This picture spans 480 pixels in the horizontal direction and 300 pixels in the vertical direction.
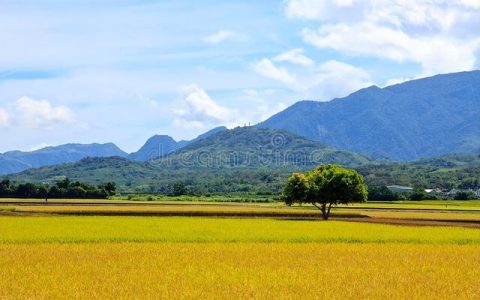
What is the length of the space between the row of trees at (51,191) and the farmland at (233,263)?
10731 cm

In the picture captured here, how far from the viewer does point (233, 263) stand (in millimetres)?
35906

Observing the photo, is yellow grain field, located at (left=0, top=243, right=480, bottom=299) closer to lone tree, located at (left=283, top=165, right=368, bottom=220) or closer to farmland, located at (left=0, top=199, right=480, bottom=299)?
farmland, located at (left=0, top=199, right=480, bottom=299)

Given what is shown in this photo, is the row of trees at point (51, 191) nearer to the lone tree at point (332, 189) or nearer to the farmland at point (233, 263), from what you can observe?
the lone tree at point (332, 189)

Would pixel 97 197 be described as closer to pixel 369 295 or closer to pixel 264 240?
pixel 264 240

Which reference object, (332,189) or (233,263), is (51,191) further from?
(233,263)

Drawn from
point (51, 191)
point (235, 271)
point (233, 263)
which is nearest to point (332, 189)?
point (233, 263)

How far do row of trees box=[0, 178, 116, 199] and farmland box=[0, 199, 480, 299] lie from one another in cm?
10731

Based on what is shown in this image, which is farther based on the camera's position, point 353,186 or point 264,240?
point 353,186

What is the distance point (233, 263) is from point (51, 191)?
5460 inches

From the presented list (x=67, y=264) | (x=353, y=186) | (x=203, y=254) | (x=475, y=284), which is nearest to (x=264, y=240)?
(x=203, y=254)

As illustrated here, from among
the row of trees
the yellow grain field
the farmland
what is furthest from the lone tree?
the row of trees

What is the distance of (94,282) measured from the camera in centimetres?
2811

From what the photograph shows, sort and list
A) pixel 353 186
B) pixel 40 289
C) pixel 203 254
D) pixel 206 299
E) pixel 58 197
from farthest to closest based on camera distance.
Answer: pixel 58 197, pixel 353 186, pixel 203 254, pixel 40 289, pixel 206 299

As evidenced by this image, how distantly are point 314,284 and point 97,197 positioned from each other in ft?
488
